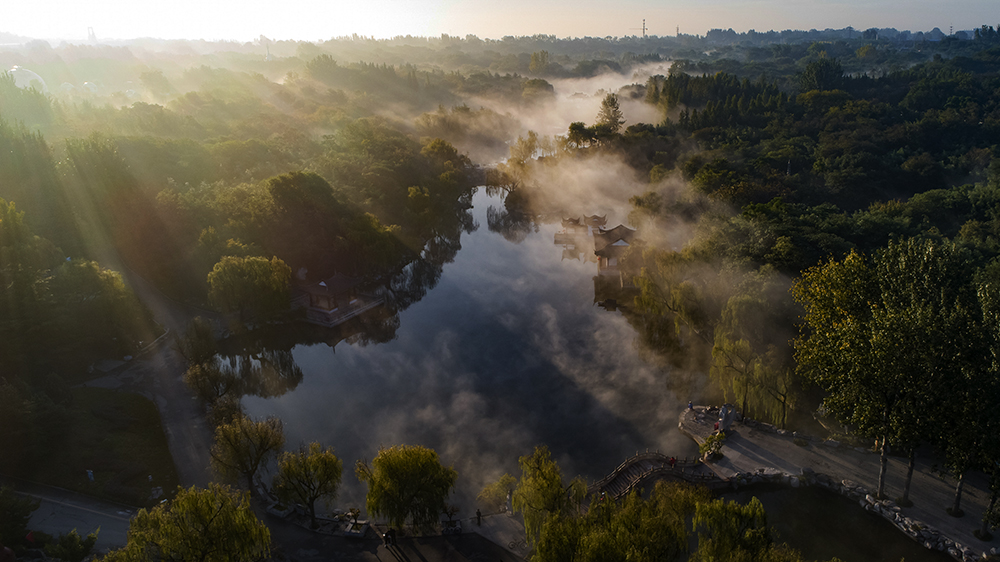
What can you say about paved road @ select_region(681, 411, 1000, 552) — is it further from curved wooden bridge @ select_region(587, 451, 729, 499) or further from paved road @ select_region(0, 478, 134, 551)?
paved road @ select_region(0, 478, 134, 551)

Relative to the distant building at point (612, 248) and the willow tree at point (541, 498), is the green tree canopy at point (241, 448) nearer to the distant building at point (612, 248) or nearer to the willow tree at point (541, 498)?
the willow tree at point (541, 498)

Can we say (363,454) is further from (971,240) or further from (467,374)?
(971,240)

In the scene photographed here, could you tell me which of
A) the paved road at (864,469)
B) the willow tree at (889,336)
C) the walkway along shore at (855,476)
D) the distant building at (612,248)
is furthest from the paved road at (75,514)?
the distant building at (612,248)

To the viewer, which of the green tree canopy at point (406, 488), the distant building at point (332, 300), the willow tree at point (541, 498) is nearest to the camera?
the willow tree at point (541, 498)

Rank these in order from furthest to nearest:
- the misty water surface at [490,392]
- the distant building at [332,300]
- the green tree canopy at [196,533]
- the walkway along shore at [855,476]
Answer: the distant building at [332,300] < the misty water surface at [490,392] < the walkway along shore at [855,476] < the green tree canopy at [196,533]

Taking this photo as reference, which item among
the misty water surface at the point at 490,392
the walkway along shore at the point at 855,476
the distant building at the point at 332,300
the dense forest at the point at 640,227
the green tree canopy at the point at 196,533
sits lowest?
the misty water surface at the point at 490,392

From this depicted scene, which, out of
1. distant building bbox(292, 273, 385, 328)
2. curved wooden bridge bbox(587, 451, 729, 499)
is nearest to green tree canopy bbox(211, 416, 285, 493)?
curved wooden bridge bbox(587, 451, 729, 499)
